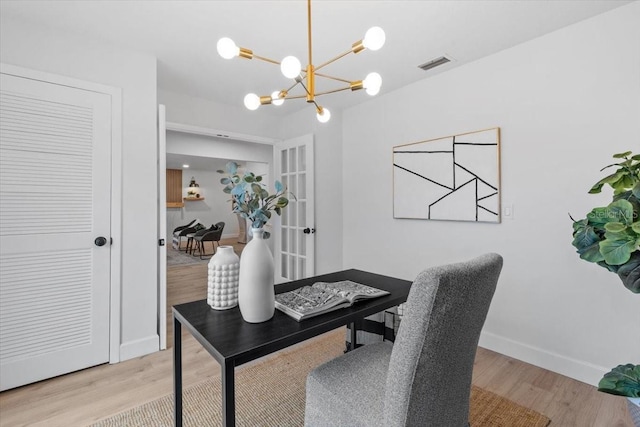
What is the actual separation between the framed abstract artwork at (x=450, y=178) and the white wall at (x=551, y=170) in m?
0.08

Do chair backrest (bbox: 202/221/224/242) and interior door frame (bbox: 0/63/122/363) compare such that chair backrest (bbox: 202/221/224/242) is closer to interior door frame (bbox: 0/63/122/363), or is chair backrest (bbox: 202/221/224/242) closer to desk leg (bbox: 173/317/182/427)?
interior door frame (bbox: 0/63/122/363)

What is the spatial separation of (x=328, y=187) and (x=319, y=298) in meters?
2.45

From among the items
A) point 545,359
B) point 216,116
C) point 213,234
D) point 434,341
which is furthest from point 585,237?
point 213,234

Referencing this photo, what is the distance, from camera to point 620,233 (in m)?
1.25

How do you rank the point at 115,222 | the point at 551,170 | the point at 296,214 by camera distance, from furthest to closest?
the point at 296,214
the point at 115,222
the point at 551,170

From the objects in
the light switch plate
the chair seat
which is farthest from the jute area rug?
the light switch plate

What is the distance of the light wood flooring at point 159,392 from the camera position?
5.67 feet

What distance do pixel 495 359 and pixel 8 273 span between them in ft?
11.5

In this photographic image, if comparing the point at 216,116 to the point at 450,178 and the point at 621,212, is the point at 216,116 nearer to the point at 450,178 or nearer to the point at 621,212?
the point at 450,178

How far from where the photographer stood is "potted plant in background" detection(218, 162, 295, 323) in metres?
1.18

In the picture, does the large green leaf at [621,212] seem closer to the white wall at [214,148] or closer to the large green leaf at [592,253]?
the large green leaf at [592,253]

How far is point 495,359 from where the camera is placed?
2.38m

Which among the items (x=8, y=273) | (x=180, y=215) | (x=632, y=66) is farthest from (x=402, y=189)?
(x=180, y=215)

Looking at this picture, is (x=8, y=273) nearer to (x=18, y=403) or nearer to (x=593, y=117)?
(x=18, y=403)
